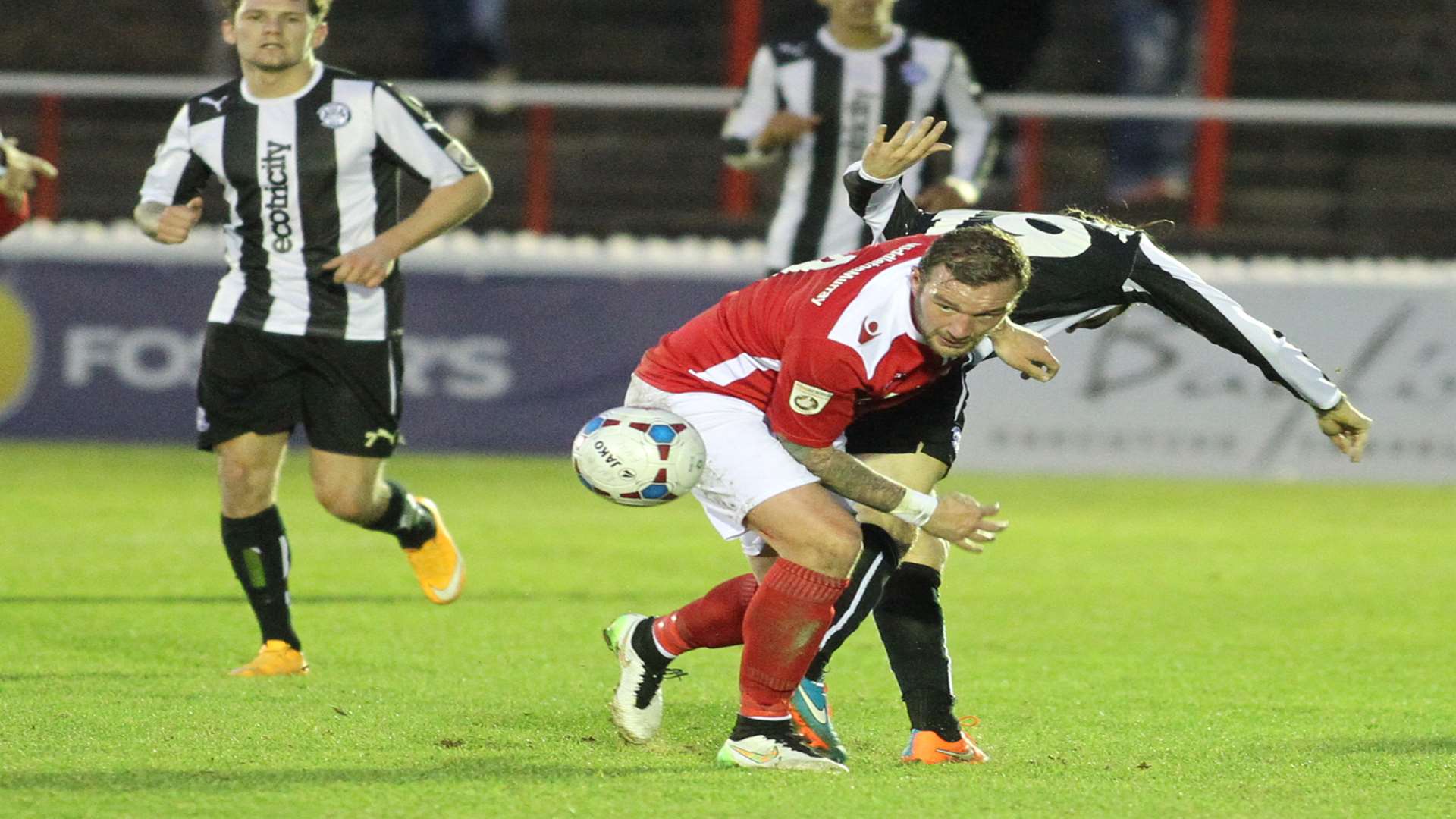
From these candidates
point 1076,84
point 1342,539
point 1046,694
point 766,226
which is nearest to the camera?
point 1046,694

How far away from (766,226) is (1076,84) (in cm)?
284

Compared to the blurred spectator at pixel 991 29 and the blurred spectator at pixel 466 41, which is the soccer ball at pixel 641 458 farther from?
the blurred spectator at pixel 466 41

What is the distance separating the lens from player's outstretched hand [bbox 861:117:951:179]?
4551mm

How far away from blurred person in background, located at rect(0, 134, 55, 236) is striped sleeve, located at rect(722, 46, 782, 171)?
90.7 inches

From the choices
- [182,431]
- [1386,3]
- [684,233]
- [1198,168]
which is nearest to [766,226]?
[684,233]

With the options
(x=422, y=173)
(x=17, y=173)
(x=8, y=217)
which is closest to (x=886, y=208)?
(x=422, y=173)

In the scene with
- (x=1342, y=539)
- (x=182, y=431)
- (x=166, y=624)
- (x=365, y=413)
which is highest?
(x=365, y=413)

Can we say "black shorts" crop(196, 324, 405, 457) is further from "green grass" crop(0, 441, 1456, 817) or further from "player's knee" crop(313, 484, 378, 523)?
"green grass" crop(0, 441, 1456, 817)

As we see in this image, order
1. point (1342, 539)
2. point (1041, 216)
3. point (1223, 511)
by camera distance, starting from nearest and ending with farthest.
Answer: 1. point (1041, 216)
2. point (1342, 539)
3. point (1223, 511)

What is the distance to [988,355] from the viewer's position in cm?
451

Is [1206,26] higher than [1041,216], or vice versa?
[1041,216]

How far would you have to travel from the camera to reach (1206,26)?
11.8 meters

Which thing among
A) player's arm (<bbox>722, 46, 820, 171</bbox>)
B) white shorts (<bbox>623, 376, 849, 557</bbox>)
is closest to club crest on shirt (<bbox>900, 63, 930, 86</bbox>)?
player's arm (<bbox>722, 46, 820, 171</bbox>)

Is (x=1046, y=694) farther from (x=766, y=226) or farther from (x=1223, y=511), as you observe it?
(x=766, y=226)
